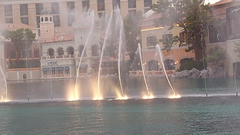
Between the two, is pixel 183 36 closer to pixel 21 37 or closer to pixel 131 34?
pixel 131 34

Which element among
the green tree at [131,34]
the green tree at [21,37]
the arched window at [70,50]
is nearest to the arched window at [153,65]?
the green tree at [131,34]

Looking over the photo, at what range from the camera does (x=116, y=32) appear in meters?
80.9

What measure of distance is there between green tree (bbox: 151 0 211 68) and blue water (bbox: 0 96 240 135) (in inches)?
1243

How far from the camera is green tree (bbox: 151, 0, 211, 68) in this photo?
59.5 meters

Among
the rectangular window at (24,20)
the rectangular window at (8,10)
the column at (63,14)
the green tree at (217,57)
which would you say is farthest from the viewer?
the rectangular window at (24,20)

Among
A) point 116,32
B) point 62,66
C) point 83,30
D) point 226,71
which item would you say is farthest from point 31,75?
point 226,71

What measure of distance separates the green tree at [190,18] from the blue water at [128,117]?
31.6 meters

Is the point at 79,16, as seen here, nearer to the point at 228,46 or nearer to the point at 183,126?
the point at 228,46

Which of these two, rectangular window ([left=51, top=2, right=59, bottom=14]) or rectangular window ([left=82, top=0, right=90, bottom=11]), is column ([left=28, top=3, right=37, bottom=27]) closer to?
rectangular window ([left=51, top=2, right=59, bottom=14])

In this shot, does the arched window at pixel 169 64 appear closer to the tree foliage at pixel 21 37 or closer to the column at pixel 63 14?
the tree foliage at pixel 21 37

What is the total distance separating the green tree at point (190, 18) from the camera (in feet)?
195

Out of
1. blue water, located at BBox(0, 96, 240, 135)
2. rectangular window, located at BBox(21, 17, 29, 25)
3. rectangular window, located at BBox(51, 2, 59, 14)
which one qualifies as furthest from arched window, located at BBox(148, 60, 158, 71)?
rectangular window, located at BBox(21, 17, 29, 25)

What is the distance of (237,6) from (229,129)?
41.6m

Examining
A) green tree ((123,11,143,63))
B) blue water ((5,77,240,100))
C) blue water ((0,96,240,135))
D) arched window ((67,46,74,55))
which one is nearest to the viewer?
blue water ((0,96,240,135))
